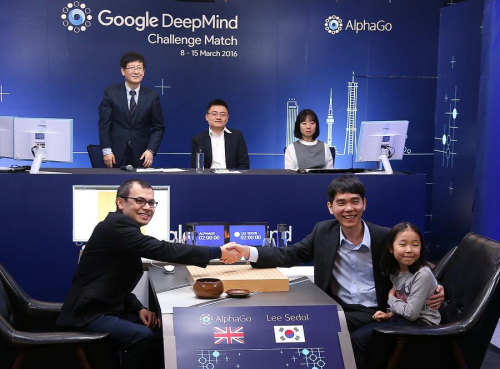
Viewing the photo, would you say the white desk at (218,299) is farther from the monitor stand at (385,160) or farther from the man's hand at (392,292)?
the monitor stand at (385,160)

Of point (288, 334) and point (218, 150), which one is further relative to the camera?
point (218, 150)

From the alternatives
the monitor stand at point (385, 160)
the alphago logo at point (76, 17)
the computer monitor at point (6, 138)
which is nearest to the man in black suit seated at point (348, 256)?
the monitor stand at point (385, 160)

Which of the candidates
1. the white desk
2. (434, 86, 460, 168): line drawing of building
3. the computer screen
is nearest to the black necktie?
the computer screen

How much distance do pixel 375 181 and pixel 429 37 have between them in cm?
328

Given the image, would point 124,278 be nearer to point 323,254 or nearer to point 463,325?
point 323,254

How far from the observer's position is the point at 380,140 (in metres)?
6.62

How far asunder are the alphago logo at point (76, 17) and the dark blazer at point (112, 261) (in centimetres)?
498

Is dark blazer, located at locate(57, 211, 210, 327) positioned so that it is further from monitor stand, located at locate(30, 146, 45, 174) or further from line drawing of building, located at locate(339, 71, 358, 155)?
line drawing of building, located at locate(339, 71, 358, 155)

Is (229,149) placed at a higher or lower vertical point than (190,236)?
higher

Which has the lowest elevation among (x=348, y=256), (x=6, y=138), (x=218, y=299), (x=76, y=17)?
(x=218, y=299)

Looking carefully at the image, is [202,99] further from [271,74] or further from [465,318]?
[465,318]

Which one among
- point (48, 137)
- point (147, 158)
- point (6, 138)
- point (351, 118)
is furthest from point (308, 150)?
point (6, 138)

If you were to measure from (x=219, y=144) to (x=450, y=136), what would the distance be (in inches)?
101

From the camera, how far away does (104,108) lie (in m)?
7.21
